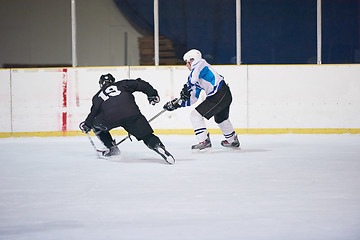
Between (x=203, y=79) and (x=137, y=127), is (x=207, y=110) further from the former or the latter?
(x=137, y=127)

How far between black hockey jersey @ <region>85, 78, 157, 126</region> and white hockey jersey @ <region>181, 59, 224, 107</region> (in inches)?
19.9

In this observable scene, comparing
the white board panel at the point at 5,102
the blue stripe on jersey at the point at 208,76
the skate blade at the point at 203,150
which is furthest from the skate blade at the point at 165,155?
the white board panel at the point at 5,102

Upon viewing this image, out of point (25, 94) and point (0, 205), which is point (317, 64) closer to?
point (25, 94)

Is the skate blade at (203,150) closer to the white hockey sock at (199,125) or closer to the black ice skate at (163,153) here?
the white hockey sock at (199,125)

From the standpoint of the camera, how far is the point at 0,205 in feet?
9.20

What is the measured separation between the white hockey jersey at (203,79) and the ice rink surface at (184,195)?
597 mm

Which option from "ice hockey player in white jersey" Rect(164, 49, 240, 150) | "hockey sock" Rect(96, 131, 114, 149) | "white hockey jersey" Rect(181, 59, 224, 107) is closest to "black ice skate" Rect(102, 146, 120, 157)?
"hockey sock" Rect(96, 131, 114, 149)

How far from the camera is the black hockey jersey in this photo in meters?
4.46

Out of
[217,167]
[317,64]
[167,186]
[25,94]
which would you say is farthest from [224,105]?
[25,94]

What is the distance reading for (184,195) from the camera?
3008 millimetres

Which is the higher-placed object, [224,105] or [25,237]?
[224,105]

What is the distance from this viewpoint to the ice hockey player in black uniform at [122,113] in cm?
441

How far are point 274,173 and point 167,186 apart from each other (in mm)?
877

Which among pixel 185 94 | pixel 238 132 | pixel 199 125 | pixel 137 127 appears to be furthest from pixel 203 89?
pixel 238 132
